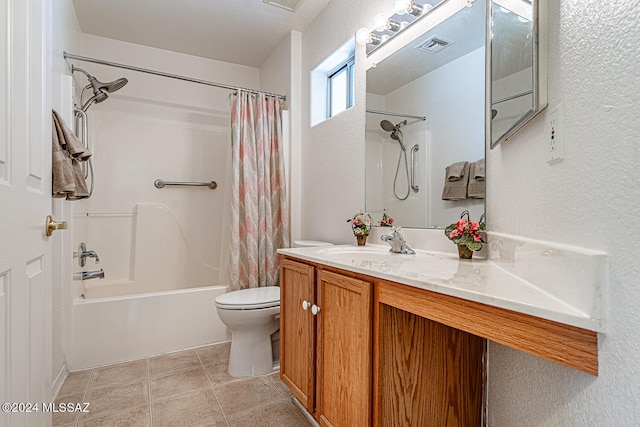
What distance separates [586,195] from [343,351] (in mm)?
895

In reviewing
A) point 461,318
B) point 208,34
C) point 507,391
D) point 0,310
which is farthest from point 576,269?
point 208,34

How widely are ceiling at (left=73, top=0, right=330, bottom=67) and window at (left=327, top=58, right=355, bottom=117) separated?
47cm

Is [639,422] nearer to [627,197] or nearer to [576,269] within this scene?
[576,269]

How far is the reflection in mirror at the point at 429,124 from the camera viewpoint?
1.34 metres

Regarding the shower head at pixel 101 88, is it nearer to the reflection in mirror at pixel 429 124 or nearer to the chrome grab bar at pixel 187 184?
the chrome grab bar at pixel 187 184

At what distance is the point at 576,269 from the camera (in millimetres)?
595

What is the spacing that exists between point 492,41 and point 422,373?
1.20m

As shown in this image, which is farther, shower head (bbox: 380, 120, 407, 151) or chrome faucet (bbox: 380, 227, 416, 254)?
shower head (bbox: 380, 120, 407, 151)

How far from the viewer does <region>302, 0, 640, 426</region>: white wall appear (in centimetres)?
51

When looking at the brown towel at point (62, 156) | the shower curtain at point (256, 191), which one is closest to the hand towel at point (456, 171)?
the shower curtain at point (256, 191)

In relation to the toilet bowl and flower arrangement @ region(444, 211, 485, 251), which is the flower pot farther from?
the toilet bowl

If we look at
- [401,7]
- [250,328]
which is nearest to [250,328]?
[250,328]

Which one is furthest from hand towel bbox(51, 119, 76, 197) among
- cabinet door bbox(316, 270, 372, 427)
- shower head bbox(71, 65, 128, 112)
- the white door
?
shower head bbox(71, 65, 128, 112)

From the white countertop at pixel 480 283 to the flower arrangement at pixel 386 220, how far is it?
1.19 feet
